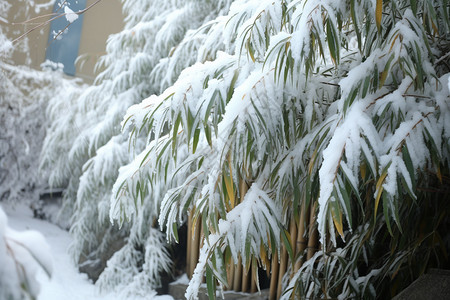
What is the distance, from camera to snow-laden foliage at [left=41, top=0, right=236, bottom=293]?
2920mm

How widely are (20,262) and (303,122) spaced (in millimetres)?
1091

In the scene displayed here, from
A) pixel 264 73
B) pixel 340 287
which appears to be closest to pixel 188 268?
pixel 340 287

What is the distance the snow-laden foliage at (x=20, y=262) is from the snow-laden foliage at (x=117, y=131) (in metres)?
2.14

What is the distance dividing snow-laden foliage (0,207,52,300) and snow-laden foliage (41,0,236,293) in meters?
2.14

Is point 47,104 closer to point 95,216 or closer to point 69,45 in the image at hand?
point 69,45

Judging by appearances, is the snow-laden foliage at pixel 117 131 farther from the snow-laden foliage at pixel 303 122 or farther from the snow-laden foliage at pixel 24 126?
the snow-laden foliage at pixel 303 122

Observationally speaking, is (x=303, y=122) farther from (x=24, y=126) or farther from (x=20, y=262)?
(x=24, y=126)

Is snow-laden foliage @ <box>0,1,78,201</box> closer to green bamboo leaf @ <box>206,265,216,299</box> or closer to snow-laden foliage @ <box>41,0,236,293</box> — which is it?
snow-laden foliage @ <box>41,0,236,293</box>

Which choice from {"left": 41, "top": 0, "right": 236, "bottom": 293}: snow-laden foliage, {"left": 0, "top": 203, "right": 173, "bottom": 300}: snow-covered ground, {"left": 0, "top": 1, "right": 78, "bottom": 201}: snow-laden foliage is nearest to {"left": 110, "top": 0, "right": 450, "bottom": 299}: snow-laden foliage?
{"left": 41, "top": 0, "right": 236, "bottom": 293}: snow-laden foliage

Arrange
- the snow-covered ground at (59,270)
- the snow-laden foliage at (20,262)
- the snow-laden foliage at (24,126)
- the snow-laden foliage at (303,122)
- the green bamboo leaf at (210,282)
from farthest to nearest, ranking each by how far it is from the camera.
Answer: the snow-laden foliage at (24,126)
the snow-covered ground at (59,270)
the green bamboo leaf at (210,282)
the snow-laden foliage at (303,122)
the snow-laden foliage at (20,262)

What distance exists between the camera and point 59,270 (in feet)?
10.3

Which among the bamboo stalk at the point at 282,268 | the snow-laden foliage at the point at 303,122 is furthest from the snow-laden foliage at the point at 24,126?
the snow-laden foliage at the point at 303,122

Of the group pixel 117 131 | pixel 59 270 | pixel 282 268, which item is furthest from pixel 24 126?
pixel 282 268

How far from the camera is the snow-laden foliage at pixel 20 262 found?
50 cm
